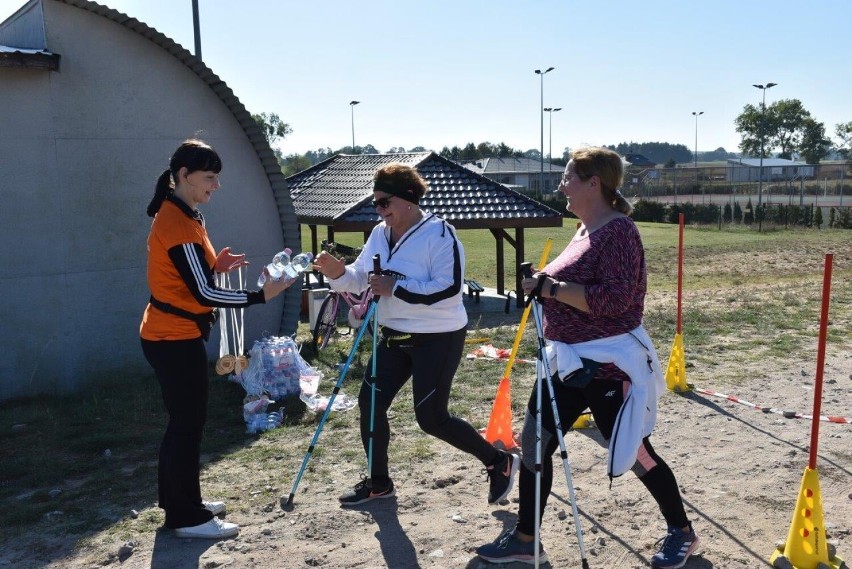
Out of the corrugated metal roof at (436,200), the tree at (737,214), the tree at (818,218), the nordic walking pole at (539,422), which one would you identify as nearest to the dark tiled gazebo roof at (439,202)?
the corrugated metal roof at (436,200)

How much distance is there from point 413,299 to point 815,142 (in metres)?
103

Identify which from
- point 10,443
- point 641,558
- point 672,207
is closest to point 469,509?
point 641,558

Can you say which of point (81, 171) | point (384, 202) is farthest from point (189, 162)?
point (81, 171)

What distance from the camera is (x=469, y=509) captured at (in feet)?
16.3

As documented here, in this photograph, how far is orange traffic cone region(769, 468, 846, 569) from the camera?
406 centimetres

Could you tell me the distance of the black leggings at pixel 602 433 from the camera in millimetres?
3918

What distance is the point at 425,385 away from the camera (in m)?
4.66

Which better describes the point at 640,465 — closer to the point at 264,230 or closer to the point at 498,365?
the point at 498,365

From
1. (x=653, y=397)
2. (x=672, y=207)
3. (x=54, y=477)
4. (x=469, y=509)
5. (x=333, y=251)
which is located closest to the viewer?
(x=653, y=397)

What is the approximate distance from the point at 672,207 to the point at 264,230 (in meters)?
35.5

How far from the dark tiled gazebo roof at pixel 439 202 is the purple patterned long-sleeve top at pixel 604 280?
28.4ft

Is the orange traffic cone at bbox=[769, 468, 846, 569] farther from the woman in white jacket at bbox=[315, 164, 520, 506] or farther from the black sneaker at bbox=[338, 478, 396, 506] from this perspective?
the black sneaker at bbox=[338, 478, 396, 506]

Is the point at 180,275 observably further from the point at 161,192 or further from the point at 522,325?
the point at 522,325

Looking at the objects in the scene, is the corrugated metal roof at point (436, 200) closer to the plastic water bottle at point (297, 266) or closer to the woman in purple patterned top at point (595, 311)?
the plastic water bottle at point (297, 266)
